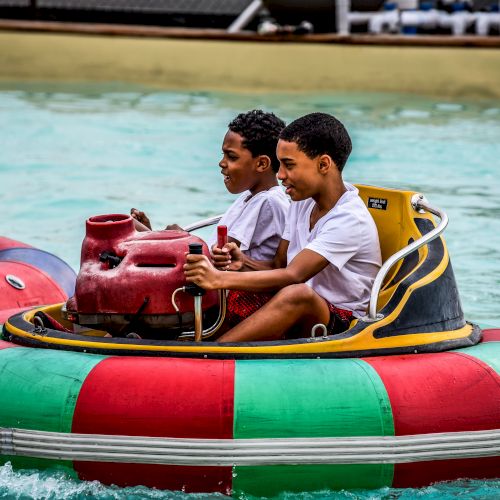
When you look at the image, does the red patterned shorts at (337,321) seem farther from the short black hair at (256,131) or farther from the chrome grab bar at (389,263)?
the short black hair at (256,131)

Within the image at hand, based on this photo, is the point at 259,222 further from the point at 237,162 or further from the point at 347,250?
the point at 347,250

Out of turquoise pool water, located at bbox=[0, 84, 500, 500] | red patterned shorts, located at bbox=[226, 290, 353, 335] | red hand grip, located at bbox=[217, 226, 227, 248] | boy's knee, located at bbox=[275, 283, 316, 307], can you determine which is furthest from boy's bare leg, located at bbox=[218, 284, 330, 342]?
turquoise pool water, located at bbox=[0, 84, 500, 500]

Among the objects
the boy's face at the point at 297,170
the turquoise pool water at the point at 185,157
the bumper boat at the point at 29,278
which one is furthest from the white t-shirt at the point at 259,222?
the turquoise pool water at the point at 185,157

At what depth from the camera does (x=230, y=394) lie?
3299 millimetres

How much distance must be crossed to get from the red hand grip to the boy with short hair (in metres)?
0.24

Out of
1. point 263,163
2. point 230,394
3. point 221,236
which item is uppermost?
point 263,163

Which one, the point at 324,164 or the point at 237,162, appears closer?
the point at 324,164

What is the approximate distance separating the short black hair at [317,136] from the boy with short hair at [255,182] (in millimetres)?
219

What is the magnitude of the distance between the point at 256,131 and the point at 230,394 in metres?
1.02

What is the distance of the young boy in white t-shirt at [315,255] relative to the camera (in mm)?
3545

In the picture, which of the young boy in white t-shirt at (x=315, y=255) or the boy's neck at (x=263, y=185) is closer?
the young boy in white t-shirt at (x=315, y=255)

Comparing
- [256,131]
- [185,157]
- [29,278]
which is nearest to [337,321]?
[256,131]

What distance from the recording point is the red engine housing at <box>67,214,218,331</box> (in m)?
3.58

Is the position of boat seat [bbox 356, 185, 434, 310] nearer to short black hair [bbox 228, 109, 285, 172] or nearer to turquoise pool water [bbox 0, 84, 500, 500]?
short black hair [bbox 228, 109, 285, 172]
